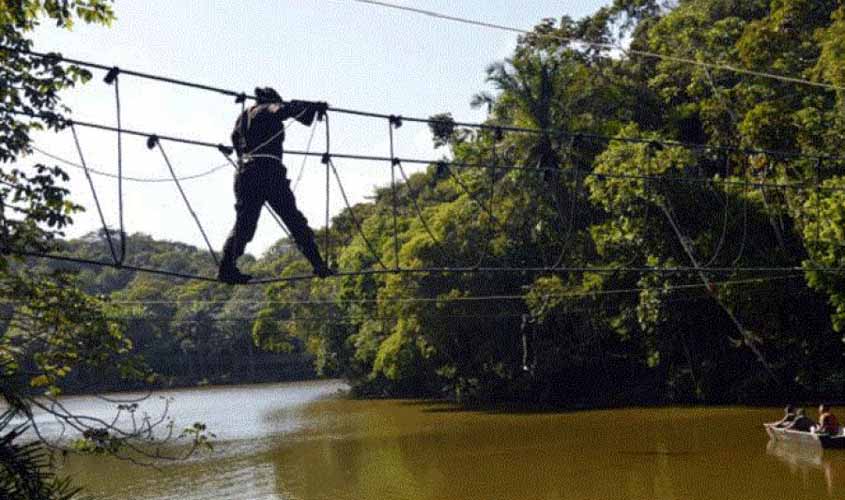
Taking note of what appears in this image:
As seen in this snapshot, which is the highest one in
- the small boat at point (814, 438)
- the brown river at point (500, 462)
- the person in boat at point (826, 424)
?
the person in boat at point (826, 424)

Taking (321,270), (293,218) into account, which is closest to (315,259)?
Result: (321,270)

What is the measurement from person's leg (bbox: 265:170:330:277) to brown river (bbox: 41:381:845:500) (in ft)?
20.7

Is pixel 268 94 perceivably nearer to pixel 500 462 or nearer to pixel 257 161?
pixel 257 161

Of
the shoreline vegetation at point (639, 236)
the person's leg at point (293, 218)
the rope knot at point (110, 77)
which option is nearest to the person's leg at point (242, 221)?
the person's leg at point (293, 218)

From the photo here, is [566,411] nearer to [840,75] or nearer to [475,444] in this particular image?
[475,444]

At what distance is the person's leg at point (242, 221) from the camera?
21.6 feet

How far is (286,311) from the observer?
156 ft

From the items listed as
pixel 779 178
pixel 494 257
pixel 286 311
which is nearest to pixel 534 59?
pixel 494 257

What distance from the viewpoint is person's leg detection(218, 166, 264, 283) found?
6.58 meters

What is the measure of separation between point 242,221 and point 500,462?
1183cm

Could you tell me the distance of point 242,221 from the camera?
262 inches

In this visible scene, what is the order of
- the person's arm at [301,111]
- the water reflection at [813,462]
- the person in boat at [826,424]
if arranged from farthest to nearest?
the person in boat at [826,424] → the water reflection at [813,462] → the person's arm at [301,111]

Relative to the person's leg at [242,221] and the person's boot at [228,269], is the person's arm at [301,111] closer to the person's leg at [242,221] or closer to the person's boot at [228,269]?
the person's leg at [242,221]

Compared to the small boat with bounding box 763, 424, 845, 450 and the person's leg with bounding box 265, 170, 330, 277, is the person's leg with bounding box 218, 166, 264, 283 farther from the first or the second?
the small boat with bounding box 763, 424, 845, 450
